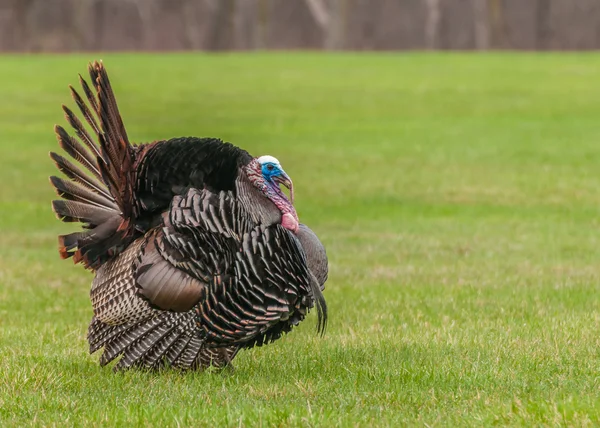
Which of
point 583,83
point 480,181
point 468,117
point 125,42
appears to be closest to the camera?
point 480,181

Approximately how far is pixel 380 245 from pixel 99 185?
5.97 m

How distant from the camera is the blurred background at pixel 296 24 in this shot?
33.0 m

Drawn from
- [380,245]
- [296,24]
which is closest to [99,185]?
[380,245]

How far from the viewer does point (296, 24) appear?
3416 cm

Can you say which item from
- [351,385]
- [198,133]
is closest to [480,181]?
[198,133]

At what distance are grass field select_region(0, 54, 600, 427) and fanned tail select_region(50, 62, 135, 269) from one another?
77 centimetres

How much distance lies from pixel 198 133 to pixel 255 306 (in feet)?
52.9

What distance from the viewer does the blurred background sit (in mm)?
33000

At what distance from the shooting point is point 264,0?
3288 centimetres

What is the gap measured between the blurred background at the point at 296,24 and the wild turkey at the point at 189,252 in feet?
87.2

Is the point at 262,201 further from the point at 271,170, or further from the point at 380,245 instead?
the point at 380,245

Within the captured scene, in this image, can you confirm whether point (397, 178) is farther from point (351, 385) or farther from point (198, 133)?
point (351, 385)

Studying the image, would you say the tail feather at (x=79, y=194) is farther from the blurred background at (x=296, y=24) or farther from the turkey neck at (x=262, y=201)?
the blurred background at (x=296, y=24)

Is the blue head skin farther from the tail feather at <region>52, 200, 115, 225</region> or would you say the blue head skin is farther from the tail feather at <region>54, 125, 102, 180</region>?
the tail feather at <region>54, 125, 102, 180</region>
